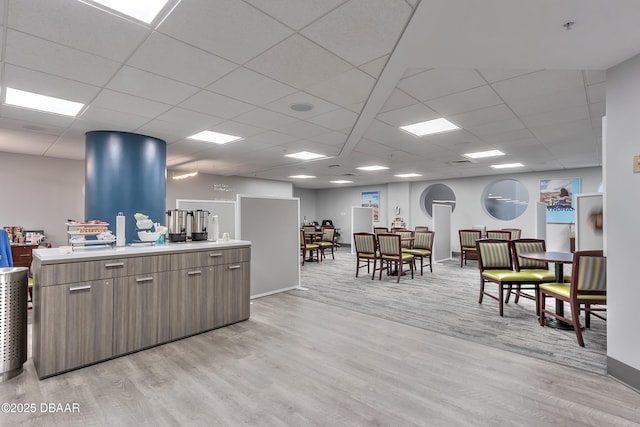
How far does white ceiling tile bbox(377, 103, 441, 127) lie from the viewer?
376cm

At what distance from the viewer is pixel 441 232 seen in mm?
8383

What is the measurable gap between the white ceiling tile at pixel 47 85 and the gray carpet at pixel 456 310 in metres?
3.65

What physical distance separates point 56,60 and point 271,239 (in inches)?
122

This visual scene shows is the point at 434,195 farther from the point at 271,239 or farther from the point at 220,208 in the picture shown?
the point at 220,208

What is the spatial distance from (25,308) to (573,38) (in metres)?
4.54

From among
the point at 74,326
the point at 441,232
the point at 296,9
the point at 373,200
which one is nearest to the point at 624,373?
the point at 296,9

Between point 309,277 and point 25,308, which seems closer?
point 25,308

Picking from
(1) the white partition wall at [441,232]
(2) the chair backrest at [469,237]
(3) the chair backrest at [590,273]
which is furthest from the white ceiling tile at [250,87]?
(2) the chair backrest at [469,237]

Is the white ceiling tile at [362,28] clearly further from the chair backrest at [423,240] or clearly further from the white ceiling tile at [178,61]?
the chair backrest at [423,240]

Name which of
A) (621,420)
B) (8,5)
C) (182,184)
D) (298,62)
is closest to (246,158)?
(182,184)

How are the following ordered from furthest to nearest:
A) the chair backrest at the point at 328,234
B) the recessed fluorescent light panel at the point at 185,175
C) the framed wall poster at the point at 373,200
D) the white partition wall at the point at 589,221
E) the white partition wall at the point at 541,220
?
1. the framed wall poster at the point at 373,200
2. the chair backrest at the point at 328,234
3. the recessed fluorescent light panel at the point at 185,175
4. the white partition wall at the point at 541,220
5. the white partition wall at the point at 589,221

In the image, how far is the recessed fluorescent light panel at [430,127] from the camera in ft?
14.2

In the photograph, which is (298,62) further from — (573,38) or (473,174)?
(473,174)

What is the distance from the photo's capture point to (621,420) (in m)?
1.83
